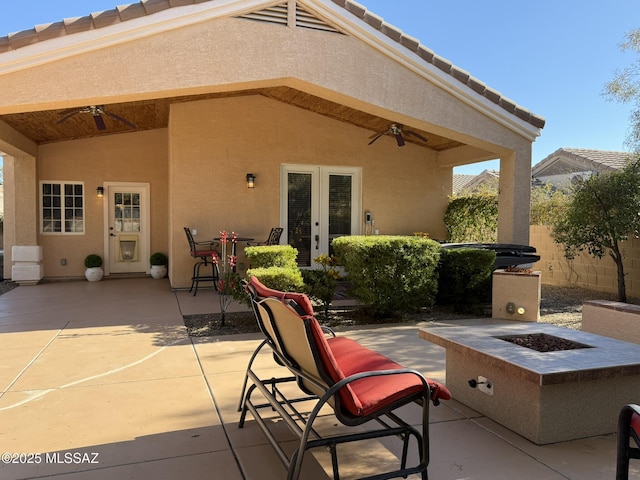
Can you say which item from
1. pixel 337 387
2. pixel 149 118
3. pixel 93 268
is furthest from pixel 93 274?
pixel 337 387

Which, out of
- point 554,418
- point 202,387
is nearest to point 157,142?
point 202,387

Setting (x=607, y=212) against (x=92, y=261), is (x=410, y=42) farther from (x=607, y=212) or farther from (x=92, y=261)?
(x=92, y=261)

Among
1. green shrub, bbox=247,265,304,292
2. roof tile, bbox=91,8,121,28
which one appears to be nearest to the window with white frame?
roof tile, bbox=91,8,121,28

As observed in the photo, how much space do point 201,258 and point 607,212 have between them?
7472mm

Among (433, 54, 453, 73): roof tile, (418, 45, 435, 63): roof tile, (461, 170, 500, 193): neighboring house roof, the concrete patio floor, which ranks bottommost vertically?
the concrete patio floor

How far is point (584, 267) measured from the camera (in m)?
10.0

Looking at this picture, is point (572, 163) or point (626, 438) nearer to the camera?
point (626, 438)

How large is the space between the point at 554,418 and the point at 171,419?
2.52 meters

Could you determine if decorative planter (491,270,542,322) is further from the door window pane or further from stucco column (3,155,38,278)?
stucco column (3,155,38,278)

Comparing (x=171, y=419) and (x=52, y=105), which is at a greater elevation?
(x=52, y=105)

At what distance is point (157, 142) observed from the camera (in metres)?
11.1

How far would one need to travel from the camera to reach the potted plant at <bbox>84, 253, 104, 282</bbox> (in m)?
10.5

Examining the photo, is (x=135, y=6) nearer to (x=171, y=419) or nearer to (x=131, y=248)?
(x=171, y=419)

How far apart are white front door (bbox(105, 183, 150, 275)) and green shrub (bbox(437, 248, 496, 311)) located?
24.1ft
